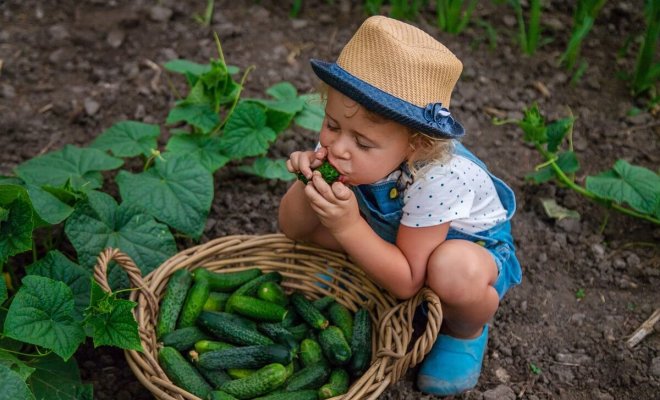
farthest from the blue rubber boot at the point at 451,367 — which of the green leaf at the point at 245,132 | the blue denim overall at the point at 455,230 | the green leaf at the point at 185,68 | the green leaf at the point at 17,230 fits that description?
the green leaf at the point at 185,68

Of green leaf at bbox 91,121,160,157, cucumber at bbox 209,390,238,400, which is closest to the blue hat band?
cucumber at bbox 209,390,238,400

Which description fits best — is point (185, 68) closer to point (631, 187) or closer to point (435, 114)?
point (435, 114)

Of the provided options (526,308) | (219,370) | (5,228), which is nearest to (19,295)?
(5,228)

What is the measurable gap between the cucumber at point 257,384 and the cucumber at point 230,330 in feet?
0.73

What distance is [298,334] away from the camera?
3.54m

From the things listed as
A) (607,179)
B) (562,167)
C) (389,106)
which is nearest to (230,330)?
(389,106)

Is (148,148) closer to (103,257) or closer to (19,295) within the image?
(103,257)

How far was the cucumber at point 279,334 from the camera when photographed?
3424mm

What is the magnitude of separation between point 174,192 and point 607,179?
7.22ft

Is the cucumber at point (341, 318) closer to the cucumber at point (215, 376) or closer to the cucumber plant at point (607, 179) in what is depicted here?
the cucumber at point (215, 376)

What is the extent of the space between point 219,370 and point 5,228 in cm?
103

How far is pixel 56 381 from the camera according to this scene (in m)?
3.17

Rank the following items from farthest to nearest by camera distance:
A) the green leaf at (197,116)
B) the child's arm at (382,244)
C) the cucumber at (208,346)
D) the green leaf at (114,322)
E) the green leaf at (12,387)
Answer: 1. the green leaf at (197,116)
2. the cucumber at (208,346)
3. the child's arm at (382,244)
4. the green leaf at (114,322)
5. the green leaf at (12,387)

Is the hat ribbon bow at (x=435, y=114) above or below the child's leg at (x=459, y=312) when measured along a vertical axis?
above
